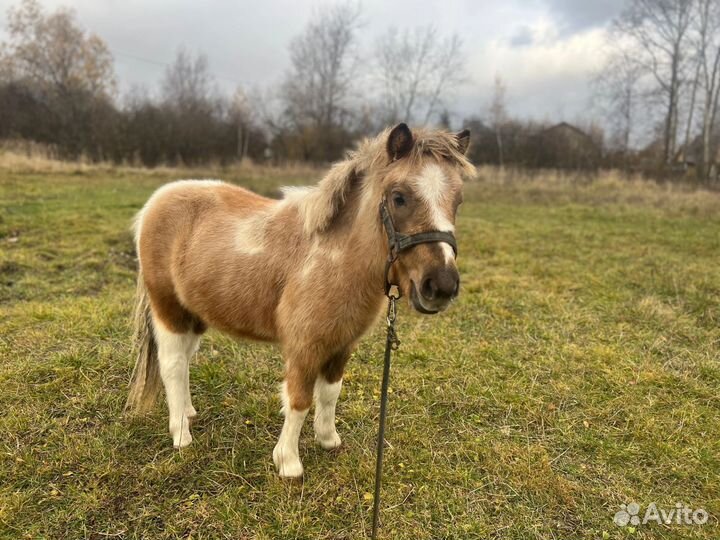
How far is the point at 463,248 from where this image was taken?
28.9 ft

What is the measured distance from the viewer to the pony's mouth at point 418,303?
6.58ft

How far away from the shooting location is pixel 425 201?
2.03 metres

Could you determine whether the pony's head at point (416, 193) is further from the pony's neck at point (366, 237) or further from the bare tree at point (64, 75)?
the bare tree at point (64, 75)

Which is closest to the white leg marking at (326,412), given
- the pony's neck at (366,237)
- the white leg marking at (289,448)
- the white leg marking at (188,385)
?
the white leg marking at (289,448)

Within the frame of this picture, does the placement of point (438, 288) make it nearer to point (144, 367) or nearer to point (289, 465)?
point (289, 465)

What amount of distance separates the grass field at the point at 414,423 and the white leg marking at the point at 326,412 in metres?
0.09

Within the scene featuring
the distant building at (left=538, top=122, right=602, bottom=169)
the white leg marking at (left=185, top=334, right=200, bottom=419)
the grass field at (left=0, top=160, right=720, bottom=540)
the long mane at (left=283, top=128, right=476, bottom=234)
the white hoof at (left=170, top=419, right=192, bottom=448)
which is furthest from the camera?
the distant building at (left=538, top=122, right=602, bottom=169)

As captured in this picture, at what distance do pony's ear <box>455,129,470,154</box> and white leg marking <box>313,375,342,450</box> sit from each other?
170 centimetres

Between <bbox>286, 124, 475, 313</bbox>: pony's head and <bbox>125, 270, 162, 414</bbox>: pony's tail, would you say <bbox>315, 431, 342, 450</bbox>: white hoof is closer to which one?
<bbox>125, 270, 162, 414</bbox>: pony's tail

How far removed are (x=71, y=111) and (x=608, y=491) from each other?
31357 mm

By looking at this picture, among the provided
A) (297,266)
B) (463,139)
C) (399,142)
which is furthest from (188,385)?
(463,139)

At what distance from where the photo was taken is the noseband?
196 centimetres

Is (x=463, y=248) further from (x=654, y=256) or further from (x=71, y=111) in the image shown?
(x=71, y=111)

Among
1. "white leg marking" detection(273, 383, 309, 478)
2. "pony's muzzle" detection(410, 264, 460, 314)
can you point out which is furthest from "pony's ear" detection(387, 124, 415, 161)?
"white leg marking" detection(273, 383, 309, 478)
